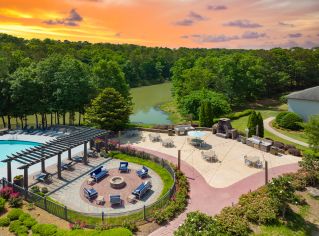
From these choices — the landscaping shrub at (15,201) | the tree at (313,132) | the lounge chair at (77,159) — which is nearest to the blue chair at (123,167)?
the lounge chair at (77,159)

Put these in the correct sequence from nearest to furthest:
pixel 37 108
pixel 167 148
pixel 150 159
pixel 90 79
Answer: pixel 150 159, pixel 167 148, pixel 37 108, pixel 90 79

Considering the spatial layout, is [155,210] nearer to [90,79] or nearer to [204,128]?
[204,128]

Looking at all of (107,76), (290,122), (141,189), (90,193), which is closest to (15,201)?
(90,193)

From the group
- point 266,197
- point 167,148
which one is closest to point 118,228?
point 266,197

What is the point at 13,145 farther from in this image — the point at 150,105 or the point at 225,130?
the point at 150,105

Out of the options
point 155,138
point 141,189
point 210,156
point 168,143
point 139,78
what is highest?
point 139,78

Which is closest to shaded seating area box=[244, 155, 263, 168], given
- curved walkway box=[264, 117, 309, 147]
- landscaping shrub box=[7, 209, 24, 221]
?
curved walkway box=[264, 117, 309, 147]
